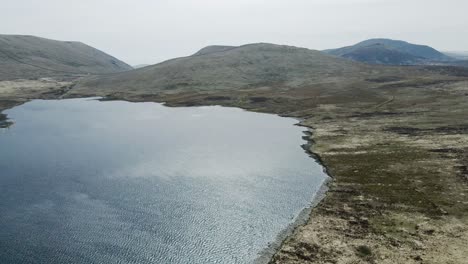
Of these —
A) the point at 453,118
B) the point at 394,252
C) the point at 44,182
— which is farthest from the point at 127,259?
the point at 453,118

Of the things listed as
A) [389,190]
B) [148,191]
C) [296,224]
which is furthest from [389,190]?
[148,191]

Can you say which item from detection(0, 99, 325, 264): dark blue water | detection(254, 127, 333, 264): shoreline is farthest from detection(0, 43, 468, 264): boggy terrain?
detection(0, 99, 325, 264): dark blue water

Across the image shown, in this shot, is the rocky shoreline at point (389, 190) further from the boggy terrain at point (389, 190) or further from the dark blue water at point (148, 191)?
the dark blue water at point (148, 191)

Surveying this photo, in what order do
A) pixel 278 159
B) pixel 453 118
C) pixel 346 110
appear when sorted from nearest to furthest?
pixel 278 159 < pixel 453 118 < pixel 346 110

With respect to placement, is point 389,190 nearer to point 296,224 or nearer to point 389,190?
point 389,190

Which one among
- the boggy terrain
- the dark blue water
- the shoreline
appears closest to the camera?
the boggy terrain

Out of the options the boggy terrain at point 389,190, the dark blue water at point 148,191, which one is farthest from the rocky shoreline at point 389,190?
the dark blue water at point 148,191

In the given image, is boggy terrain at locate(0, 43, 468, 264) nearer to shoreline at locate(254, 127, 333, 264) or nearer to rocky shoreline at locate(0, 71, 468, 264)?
rocky shoreline at locate(0, 71, 468, 264)

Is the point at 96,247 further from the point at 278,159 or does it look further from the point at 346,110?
the point at 346,110
